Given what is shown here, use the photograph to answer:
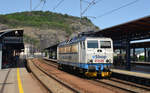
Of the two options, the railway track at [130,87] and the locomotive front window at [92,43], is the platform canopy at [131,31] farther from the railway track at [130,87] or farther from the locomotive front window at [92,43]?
the railway track at [130,87]

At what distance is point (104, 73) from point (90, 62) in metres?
1.54

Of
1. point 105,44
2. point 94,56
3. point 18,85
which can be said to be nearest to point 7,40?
point 94,56

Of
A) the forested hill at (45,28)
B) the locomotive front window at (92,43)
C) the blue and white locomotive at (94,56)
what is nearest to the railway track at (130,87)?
the blue and white locomotive at (94,56)

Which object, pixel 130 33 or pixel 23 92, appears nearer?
pixel 23 92

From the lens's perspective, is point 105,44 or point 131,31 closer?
point 105,44

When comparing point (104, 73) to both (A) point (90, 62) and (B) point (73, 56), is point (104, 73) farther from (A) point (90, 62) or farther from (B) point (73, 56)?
(B) point (73, 56)

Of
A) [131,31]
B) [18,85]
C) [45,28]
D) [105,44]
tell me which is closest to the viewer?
[18,85]

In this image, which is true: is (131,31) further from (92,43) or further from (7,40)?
(7,40)

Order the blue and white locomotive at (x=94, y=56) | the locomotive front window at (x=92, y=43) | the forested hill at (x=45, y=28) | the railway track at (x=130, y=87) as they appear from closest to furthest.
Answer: the railway track at (x=130, y=87)
the blue and white locomotive at (x=94, y=56)
the locomotive front window at (x=92, y=43)
the forested hill at (x=45, y=28)

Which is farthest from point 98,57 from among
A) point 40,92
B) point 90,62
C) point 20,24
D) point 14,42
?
point 20,24

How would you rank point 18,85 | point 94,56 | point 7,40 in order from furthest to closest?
point 7,40
point 94,56
point 18,85

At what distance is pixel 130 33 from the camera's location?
2008 centimetres

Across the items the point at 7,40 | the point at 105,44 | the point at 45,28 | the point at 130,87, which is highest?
the point at 45,28

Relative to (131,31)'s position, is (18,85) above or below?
below
